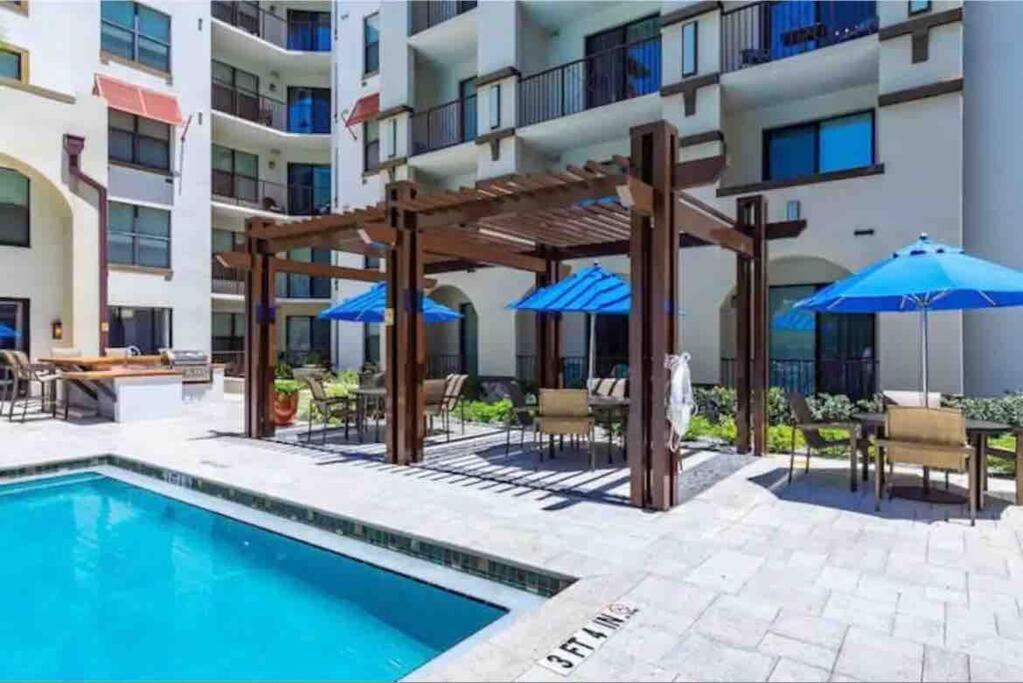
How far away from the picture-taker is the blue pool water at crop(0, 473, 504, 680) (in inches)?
163

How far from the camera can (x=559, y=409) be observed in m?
8.14

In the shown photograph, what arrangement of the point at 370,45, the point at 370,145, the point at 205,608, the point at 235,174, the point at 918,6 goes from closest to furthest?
the point at 205,608 → the point at 918,6 → the point at 370,145 → the point at 370,45 → the point at 235,174

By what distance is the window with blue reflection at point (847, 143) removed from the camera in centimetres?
1248

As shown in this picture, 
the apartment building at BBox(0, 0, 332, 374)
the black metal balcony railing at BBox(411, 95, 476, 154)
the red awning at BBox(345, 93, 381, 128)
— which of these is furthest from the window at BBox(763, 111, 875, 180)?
the apartment building at BBox(0, 0, 332, 374)

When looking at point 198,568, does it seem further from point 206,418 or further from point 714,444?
point 206,418

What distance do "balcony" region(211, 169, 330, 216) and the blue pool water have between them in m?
19.1

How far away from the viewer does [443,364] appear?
764 inches

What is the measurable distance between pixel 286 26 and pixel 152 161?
845 centimetres

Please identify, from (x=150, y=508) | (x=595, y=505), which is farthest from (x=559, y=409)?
(x=150, y=508)

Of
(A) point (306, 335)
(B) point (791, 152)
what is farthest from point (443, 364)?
(B) point (791, 152)

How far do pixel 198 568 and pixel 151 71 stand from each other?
20.0 metres

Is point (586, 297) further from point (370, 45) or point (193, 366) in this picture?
point (370, 45)

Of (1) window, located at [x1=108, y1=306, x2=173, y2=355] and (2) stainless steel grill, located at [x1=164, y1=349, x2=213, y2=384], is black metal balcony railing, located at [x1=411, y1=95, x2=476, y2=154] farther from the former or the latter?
(1) window, located at [x1=108, y1=306, x2=173, y2=355]

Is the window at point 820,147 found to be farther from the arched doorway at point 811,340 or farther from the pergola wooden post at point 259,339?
the pergola wooden post at point 259,339
